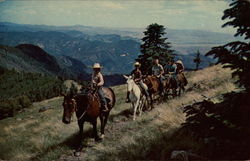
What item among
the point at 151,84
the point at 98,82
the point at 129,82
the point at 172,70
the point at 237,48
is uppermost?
the point at 237,48

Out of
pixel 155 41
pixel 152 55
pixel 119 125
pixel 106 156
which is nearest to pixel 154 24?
pixel 155 41

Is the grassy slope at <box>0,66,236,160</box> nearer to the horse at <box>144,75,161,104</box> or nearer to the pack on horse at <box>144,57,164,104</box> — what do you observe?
the horse at <box>144,75,161,104</box>

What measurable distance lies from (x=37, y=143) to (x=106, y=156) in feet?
Result: 20.4

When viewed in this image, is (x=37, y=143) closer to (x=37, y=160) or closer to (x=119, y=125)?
(x=37, y=160)

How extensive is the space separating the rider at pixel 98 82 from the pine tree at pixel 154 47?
30.5m

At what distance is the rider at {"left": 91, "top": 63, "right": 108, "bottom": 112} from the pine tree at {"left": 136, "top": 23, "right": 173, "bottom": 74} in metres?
30.5

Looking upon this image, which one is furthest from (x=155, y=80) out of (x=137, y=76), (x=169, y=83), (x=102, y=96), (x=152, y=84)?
(x=102, y=96)

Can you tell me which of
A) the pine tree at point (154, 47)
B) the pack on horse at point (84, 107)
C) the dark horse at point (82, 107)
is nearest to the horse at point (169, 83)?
the pack on horse at point (84, 107)

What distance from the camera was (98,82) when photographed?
1236 cm

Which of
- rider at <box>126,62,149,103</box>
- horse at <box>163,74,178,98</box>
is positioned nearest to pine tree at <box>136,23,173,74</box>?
horse at <box>163,74,178,98</box>

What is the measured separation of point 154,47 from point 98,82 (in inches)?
1308

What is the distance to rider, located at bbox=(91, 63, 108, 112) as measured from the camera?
12.2 meters

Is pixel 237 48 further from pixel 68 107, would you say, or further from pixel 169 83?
pixel 169 83

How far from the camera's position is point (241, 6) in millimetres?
5480
